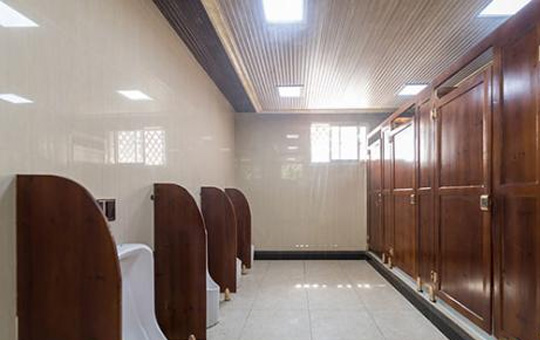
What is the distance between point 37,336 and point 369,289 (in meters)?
4.00

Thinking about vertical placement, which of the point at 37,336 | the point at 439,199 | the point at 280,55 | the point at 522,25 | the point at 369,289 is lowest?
the point at 369,289

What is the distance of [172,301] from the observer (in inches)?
113

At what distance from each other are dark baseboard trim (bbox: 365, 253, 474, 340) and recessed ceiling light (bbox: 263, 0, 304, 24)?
2.69m

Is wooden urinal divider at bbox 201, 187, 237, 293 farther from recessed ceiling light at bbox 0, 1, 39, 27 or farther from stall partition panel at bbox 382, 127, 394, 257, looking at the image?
recessed ceiling light at bbox 0, 1, 39, 27

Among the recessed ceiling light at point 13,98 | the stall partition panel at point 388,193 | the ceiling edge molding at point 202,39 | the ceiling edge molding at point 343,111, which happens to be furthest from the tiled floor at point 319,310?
the ceiling edge molding at point 343,111

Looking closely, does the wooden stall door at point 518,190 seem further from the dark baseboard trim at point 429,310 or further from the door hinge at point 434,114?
the door hinge at point 434,114

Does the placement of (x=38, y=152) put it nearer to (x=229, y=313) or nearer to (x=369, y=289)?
(x=229, y=313)

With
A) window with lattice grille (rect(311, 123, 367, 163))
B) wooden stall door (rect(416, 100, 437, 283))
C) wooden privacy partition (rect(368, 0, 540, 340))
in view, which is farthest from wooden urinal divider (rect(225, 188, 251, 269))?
wooden stall door (rect(416, 100, 437, 283))

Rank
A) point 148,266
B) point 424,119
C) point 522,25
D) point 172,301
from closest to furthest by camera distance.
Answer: point 522,25 → point 148,266 → point 172,301 → point 424,119

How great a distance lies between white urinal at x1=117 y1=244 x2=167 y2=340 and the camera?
2.33 meters

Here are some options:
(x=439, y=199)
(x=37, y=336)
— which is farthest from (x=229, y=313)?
(x=37, y=336)

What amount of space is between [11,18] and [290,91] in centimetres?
421

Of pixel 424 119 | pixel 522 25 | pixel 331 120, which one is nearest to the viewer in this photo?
pixel 522 25

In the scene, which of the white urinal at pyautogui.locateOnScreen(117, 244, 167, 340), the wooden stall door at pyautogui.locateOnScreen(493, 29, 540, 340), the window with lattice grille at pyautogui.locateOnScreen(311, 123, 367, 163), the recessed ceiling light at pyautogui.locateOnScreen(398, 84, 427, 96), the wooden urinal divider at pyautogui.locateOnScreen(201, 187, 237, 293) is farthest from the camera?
the window with lattice grille at pyautogui.locateOnScreen(311, 123, 367, 163)
